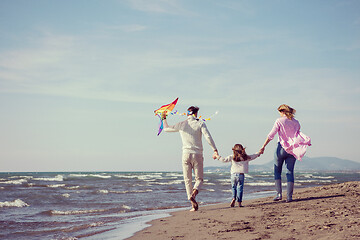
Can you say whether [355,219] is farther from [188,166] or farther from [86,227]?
[86,227]

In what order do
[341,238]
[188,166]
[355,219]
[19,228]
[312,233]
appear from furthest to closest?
1. [19,228]
2. [188,166]
3. [355,219]
4. [312,233]
5. [341,238]

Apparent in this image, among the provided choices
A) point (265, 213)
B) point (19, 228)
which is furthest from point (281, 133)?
point (19, 228)

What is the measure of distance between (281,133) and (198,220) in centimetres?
249

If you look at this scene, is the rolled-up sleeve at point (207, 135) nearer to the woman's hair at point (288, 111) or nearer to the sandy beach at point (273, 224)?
the sandy beach at point (273, 224)

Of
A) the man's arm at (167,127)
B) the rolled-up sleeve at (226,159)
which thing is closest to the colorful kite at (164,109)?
the man's arm at (167,127)

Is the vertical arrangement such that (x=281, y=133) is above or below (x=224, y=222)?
above

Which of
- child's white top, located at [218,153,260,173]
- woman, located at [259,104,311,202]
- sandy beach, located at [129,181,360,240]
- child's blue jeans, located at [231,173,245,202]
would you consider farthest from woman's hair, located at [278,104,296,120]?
sandy beach, located at [129,181,360,240]

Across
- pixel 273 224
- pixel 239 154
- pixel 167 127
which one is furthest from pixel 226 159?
pixel 273 224

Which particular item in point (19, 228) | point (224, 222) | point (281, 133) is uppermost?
point (281, 133)

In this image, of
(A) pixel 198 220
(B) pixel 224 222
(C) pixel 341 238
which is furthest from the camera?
(A) pixel 198 220

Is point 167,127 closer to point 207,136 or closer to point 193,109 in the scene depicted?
point 193,109

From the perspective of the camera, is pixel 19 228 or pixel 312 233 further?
pixel 19 228

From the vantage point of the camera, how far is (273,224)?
16.0ft

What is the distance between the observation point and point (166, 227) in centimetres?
566
